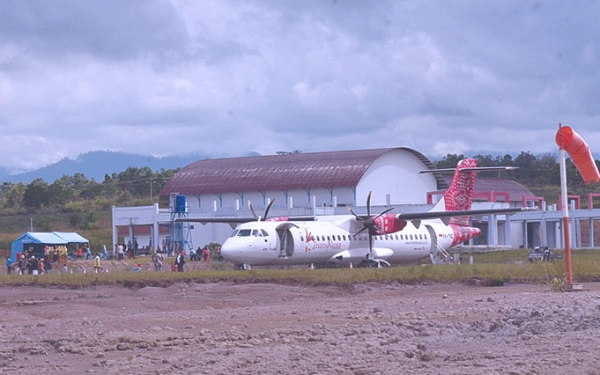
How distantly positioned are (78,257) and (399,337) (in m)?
45.7

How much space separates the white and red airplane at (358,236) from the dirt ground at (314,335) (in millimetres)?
11768

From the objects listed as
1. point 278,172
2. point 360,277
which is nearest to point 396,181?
point 278,172

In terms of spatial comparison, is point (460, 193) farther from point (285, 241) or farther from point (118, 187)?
point (118, 187)

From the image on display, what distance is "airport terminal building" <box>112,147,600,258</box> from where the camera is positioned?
193 feet

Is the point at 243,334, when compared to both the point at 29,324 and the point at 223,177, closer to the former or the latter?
the point at 29,324

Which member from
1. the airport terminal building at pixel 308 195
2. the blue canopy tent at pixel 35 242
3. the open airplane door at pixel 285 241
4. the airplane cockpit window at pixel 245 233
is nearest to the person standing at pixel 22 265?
the blue canopy tent at pixel 35 242

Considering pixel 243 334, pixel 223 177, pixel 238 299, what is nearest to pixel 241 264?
pixel 238 299

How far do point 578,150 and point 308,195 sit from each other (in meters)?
46.1

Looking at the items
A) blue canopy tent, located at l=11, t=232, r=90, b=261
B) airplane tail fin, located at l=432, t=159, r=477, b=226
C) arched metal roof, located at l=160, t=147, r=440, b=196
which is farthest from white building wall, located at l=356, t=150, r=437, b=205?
blue canopy tent, located at l=11, t=232, r=90, b=261

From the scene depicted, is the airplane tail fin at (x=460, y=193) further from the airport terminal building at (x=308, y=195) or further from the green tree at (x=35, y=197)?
the green tree at (x=35, y=197)

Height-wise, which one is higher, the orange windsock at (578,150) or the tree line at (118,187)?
the tree line at (118,187)

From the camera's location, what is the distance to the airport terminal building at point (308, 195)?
193 feet

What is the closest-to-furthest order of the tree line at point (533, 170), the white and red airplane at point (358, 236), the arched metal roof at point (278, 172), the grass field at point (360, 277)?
the grass field at point (360, 277) < the white and red airplane at point (358, 236) < the arched metal roof at point (278, 172) < the tree line at point (533, 170)

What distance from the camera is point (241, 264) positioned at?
3350 cm
